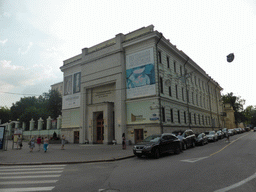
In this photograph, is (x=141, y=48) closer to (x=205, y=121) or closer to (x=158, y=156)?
(x=158, y=156)

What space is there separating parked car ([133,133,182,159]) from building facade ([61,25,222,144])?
8224 millimetres

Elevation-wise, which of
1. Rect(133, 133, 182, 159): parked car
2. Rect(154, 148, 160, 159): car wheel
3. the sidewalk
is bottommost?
the sidewalk

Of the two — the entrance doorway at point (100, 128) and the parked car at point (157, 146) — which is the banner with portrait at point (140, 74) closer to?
the entrance doorway at point (100, 128)

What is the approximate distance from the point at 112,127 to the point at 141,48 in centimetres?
1273

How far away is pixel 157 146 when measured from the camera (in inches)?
508

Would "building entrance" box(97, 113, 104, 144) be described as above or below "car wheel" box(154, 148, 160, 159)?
above

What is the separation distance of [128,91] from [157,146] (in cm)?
1438

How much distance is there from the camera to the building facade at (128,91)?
80.7 feet

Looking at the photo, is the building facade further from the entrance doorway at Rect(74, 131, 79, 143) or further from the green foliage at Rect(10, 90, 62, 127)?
the green foliage at Rect(10, 90, 62, 127)

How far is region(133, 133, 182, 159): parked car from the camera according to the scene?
1251cm

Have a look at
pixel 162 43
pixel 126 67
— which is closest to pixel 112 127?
pixel 126 67

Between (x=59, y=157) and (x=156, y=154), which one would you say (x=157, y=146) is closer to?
(x=156, y=154)

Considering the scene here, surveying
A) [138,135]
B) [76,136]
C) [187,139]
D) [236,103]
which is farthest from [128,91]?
[236,103]

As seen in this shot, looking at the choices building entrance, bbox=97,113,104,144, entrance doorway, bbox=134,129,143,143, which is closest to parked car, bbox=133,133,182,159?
entrance doorway, bbox=134,129,143,143
